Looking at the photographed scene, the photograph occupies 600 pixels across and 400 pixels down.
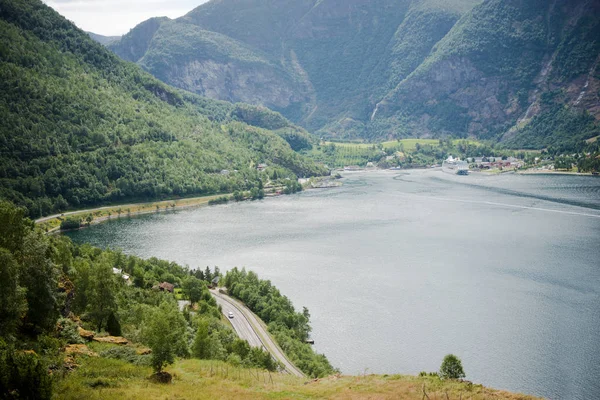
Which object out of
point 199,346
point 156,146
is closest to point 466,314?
point 199,346

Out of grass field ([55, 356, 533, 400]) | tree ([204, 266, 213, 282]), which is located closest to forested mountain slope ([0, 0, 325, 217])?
tree ([204, 266, 213, 282])

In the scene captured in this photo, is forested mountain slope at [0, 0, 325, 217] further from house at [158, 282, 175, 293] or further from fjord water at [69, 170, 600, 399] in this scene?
house at [158, 282, 175, 293]

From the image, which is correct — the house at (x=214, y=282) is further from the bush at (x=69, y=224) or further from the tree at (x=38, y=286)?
the bush at (x=69, y=224)

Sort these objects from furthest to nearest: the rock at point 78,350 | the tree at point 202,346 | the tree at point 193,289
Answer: the tree at point 193,289 < the tree at point 202,346 < the rock at point 78,350

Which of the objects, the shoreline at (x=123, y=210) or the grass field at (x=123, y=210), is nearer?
the shoreline at (x=123, y=210)

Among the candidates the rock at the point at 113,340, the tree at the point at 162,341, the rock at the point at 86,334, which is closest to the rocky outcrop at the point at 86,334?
the rock at the point at 86,334

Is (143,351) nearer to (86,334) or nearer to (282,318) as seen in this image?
(86,334)
